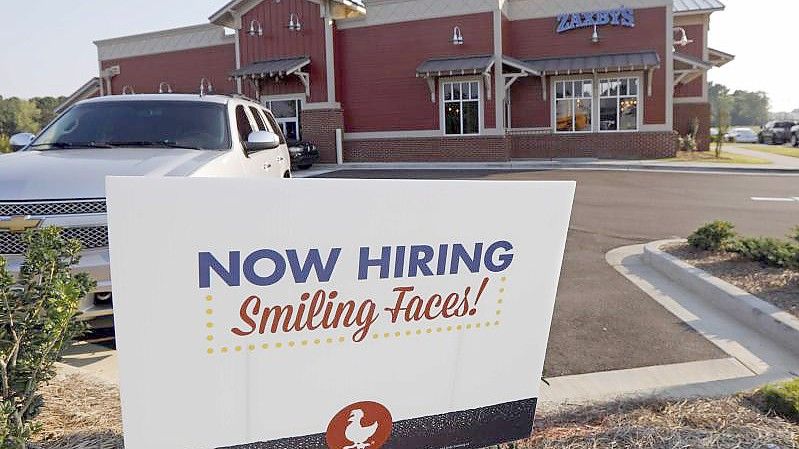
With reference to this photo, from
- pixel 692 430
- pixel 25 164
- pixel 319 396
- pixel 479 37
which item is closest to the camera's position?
pixel 319 396

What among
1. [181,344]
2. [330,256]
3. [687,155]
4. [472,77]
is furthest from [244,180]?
[687,155]

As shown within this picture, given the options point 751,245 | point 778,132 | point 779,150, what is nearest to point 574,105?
point 779,150

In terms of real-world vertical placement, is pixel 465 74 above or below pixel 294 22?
below

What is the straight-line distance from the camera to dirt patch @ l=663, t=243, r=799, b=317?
557 cm

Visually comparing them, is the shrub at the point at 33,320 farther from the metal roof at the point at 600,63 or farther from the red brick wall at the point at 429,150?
the metal roof at the point at 600,63

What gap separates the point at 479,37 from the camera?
24219mm

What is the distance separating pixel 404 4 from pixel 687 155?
12380 millimetres

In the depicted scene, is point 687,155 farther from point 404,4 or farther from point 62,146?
point 62,146

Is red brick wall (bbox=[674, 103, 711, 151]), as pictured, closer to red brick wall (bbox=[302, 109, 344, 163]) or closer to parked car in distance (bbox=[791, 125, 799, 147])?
parked car in distance (bbox=[791, 125, 799, 147])

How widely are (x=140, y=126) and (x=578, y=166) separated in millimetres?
18509

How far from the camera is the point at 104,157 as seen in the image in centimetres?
526

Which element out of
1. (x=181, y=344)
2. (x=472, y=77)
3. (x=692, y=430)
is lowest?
(x=692, y=430)

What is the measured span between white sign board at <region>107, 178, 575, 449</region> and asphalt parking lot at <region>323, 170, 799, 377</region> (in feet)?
7.07

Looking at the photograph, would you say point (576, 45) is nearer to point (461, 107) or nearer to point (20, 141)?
point (461, 107)
